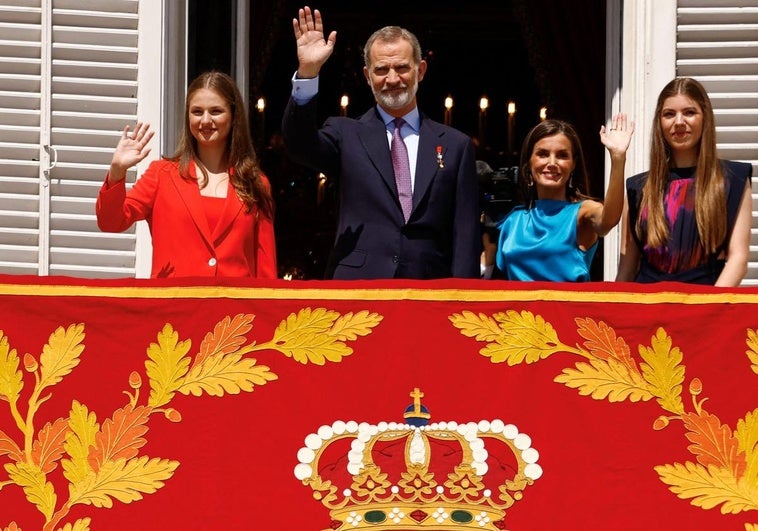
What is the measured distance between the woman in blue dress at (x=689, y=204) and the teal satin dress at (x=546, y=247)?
236 millimetres

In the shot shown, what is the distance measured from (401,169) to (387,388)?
98cm

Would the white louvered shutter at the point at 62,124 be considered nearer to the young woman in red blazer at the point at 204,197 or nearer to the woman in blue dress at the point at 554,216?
the young woman in red blazer at the point at 204,197

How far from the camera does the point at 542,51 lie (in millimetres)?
9969

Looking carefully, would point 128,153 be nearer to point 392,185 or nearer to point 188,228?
point 188,228

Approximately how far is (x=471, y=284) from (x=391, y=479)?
71cm

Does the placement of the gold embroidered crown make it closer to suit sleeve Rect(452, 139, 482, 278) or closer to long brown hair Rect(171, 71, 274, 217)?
suit sleeve Rect(452, 139, 482, 278)

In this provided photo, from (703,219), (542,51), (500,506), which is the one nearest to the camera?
(500,506)

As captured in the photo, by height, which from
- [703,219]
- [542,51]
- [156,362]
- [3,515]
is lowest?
[3,515]

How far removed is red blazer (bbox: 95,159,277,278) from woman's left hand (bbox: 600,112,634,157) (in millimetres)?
1270

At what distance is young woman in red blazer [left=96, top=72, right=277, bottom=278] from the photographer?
5.55 meters

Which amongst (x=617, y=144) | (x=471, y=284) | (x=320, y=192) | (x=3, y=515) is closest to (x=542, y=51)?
(x=320, y=192)

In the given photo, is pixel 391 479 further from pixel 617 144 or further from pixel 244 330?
pixel 617 144

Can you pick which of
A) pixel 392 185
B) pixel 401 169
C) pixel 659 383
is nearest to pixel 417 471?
pixel 659 383

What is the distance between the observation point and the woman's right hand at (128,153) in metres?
5.46
